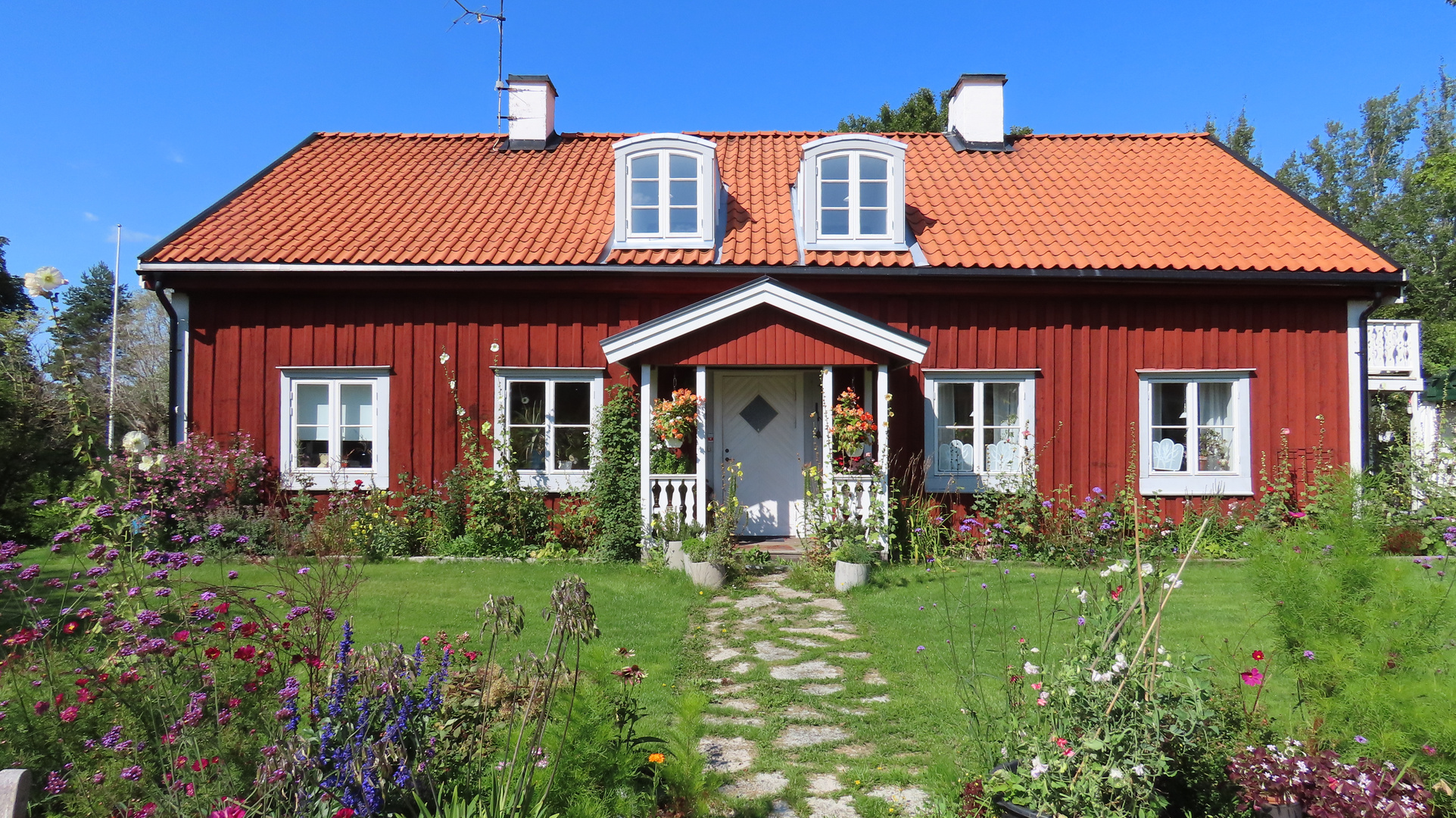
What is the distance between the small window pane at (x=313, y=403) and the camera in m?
10.4

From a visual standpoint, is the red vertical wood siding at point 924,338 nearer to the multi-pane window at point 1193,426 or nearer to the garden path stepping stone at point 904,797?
the multi-pane window at point 1193,426

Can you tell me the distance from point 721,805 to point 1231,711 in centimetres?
209

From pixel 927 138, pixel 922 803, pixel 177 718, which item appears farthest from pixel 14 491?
pixel 927 138

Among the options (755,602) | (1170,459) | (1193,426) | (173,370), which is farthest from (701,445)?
(173,370)

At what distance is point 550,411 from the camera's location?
33.8 feet

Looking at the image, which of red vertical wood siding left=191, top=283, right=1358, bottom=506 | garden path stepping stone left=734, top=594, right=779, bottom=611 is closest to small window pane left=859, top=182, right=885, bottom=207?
red vertical wood siding left=191, top=283, right=1358, bottom=506

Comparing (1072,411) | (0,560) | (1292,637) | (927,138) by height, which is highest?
(927,138)

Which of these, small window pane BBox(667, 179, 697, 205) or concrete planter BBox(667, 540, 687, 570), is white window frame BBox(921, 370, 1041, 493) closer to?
concrete planter BBox(667, 540, 687, 570)

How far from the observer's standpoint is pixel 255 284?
10.3m

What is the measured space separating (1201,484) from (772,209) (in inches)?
264

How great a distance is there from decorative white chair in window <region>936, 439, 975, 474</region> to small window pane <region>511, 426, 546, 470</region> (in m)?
5.04

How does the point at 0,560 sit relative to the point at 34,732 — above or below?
above

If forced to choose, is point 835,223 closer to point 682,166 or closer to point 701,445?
point 682,166

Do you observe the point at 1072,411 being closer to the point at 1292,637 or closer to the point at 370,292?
the point at 1292,637
